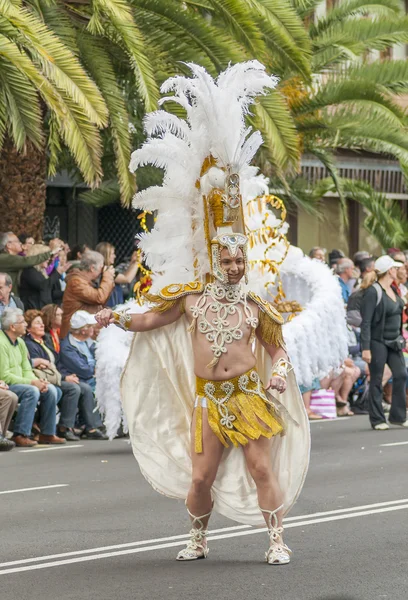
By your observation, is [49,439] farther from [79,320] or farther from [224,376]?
[224,376]

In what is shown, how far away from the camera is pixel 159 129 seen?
8.62m

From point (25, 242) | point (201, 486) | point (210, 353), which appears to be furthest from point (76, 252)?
point (201, 486)

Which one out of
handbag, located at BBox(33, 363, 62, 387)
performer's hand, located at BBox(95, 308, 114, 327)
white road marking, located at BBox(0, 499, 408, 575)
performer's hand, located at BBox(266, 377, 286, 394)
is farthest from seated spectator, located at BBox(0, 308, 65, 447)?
performer's hand, located at BBox(266, 377, 286, 394)

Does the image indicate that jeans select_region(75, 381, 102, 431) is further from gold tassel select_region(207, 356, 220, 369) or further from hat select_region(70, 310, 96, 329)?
gold tassel select_region(207, 356, 220, 369)

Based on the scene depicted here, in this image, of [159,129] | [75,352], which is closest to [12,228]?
[75,352]

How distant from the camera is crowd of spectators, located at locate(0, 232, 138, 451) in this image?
48.2 feet

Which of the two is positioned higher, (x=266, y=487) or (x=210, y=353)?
(x=210, y=353)

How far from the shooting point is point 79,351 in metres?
15.9

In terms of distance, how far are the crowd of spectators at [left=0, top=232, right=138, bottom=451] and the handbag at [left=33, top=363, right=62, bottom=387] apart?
11 millimetres

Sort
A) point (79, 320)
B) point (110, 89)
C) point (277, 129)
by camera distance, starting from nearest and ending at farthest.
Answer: point (79, 320), point (110, 89), point (277, 129)

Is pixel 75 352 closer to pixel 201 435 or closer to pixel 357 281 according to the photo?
pixel 357 281

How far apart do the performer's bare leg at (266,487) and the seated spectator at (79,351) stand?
7.90m

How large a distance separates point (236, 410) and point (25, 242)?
31.5 feet

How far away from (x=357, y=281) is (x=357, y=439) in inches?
230
